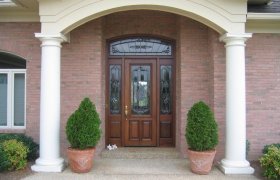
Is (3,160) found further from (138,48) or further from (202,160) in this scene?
(138,48)

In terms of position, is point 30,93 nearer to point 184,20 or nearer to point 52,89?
point 52,89

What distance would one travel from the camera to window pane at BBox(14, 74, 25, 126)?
8734 millimetres

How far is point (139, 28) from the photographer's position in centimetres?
879

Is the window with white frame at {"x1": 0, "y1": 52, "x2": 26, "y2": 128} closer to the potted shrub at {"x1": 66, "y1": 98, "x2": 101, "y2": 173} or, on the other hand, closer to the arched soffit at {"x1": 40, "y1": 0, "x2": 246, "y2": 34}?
the arched soffit at {"x1": 40, "y1": 0, "x2": 246, "y2": 34}

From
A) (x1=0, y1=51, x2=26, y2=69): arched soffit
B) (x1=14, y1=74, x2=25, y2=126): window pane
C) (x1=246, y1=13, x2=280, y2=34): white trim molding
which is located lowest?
(x1=14, y1=74, x2=25, y2=126): window pane

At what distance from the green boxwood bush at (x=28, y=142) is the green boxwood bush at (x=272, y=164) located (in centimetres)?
509

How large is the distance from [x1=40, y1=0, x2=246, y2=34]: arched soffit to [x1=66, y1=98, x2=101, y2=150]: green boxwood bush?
1784 millimetres

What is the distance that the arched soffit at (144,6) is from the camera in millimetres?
6887

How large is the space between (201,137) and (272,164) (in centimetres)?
144

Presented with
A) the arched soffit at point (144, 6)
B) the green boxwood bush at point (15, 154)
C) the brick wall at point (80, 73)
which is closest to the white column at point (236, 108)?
the arched soffit at point (144, 6)

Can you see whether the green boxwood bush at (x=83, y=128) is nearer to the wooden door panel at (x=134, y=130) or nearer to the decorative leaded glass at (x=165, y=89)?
the wooden door panel at (x=134, y=130)

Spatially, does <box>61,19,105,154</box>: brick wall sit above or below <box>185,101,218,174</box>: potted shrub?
above

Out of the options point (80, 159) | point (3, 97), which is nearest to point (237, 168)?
point (80, 159)

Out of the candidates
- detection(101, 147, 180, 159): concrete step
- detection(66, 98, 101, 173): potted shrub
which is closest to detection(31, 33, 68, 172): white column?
detection(66, 98, 101, 173): potted shrub
